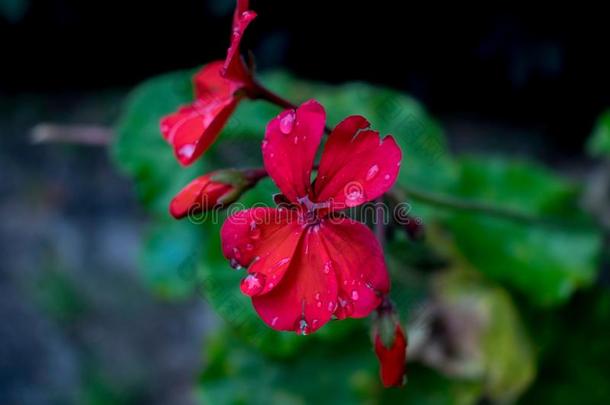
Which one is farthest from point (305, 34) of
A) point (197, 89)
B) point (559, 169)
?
point (197, 89)

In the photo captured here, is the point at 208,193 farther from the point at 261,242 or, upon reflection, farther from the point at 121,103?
the point at 121,103

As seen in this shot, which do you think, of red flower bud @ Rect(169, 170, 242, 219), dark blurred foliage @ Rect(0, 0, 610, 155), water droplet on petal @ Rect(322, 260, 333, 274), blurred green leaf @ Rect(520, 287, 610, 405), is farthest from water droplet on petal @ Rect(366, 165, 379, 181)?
dark blurred foliage @ Rect(0, 0, 610, 155)

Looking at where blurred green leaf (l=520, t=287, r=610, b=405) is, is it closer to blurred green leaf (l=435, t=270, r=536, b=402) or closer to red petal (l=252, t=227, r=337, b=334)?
blurred green leaf (l=435, t=270, r=536, b=402)

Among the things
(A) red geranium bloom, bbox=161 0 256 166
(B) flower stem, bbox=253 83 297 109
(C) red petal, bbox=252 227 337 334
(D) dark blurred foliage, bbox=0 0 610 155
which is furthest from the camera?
(D) dark blurred foliage, bbox=0 0 610 155

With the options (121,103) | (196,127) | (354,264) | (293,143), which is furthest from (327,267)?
(121,103)

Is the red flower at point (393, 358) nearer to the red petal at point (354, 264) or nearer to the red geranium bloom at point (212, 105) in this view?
the red petal at point (354, 264)

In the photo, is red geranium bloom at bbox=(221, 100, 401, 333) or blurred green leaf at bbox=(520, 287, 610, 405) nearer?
red geranium bloom at bbox=(221, 100, 401, 333)

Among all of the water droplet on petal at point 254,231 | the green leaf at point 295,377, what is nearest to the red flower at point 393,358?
the water droplet on petal at point 254,231

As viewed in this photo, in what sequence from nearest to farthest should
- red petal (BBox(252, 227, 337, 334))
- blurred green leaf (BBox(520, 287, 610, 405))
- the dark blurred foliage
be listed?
1. red petal (BBox(252, 227, 337, 334))
2. blurred green leaf (BBox(520, 287, 610, 405))
3. the dark blurred foliage

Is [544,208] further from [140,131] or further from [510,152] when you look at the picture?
[140,131]
